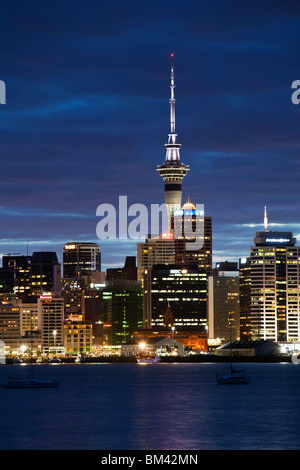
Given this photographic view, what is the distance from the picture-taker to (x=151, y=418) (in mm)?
114312

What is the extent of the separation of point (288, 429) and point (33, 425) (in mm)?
25772

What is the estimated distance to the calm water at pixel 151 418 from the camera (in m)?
92.3

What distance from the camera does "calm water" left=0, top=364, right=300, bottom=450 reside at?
303 feet
